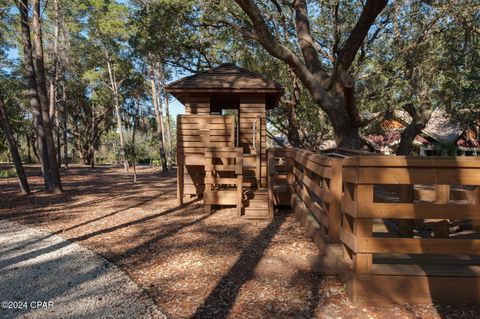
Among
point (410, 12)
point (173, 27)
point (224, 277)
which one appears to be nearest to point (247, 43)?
point (173, 27)

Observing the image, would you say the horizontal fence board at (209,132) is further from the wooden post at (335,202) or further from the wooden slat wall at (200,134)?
the wooden post at (335,202)

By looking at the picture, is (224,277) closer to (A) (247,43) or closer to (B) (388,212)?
(B) (388,212)

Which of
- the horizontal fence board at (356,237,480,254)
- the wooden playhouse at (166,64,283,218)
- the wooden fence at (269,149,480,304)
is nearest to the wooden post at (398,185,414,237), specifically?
the wooden fence at (269,149,480,304)

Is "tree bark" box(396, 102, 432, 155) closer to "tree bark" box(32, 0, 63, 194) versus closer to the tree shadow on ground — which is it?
the tree shadow on ground

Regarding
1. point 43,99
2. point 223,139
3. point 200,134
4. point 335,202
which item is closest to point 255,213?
point 223,139

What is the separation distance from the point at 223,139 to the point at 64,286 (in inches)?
226

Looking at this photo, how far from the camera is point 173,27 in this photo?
13.5 metres

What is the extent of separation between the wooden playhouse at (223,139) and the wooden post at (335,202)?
323 cm

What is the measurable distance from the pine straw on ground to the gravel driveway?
208mm

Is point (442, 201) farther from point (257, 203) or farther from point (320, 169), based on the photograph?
point (257, 203)

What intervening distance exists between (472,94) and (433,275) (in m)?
15.6

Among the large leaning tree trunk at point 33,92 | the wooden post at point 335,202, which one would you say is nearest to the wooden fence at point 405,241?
the wooden post at point 335,202

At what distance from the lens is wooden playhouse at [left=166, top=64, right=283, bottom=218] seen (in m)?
7.94

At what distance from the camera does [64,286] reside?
409 centimetres
